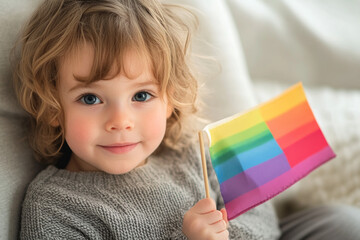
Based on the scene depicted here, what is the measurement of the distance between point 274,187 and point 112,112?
0.38 metres

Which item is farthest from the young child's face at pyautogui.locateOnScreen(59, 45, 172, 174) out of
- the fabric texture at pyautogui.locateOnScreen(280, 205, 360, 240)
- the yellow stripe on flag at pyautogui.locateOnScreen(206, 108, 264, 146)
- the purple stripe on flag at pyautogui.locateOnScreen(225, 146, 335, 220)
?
the fabric texture at pyautogui.locateOnScreen(280, 205, 360, 240)

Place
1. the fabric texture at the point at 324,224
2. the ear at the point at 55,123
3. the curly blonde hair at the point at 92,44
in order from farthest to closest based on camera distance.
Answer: the fabric texture at the point at 324,224 → the ear at the point at 55,123 → the curly blonde hair at the point at 92,44

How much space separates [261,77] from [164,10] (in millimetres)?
614

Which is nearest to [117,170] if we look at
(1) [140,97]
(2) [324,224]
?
(1) [140,97]

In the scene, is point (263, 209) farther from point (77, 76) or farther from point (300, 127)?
point (77, 76)

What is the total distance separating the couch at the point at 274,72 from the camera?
3.12 ft

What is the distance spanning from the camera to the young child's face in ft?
2.76

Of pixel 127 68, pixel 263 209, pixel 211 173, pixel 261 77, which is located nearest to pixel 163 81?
pixel 127 68

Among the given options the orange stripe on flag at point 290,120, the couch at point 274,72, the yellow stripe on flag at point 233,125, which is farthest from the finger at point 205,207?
the couch at point 274,72

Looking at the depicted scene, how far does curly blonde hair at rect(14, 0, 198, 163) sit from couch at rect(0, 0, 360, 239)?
6 centimetres

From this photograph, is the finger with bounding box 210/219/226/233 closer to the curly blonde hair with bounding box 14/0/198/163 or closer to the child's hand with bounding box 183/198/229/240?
the child's hand with bounding box 183/198/229/240

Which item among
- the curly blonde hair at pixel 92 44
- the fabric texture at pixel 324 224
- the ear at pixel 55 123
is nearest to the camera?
the curly blonde hair at pixel 92 44

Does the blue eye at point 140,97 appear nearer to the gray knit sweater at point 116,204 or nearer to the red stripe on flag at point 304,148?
the gray knit sweater at point 116,204

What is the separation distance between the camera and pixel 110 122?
85 centimetres
